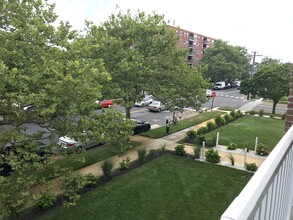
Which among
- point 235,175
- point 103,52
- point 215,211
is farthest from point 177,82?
point 215,211

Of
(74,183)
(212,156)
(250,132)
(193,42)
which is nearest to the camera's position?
(74,183)

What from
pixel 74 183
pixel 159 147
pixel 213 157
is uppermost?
pixel 74 183

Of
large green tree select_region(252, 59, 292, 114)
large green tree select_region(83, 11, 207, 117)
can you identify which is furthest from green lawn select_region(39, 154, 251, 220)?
large green tree select_region(252, 59, 292, 114)

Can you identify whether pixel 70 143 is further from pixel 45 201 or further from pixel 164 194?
pixel 164 194

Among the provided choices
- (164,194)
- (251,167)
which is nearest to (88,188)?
(164,194)

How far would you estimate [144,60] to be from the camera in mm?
13195

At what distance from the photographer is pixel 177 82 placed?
14305 mm

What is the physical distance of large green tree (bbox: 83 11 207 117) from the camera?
12406mm

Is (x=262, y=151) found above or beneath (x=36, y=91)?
beneath

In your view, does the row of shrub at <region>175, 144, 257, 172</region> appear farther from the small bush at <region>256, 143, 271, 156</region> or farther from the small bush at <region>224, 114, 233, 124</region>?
the small bush at <region>224, 114, 233, 124</region>

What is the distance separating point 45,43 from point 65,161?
23.4 ft

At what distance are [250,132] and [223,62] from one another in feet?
128

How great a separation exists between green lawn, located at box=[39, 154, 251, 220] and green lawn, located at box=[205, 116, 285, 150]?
508cm

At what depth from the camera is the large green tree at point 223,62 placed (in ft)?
183
